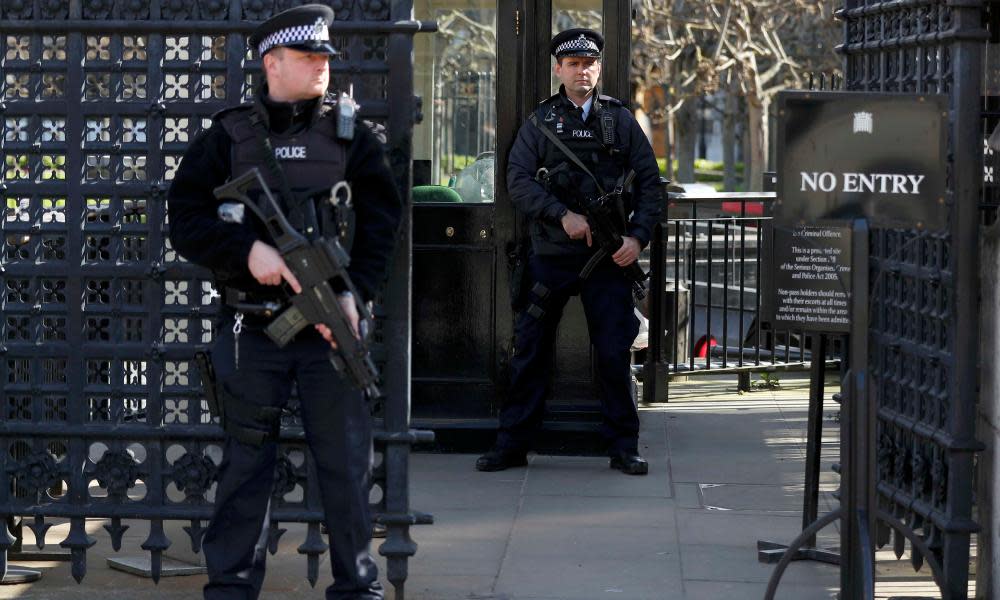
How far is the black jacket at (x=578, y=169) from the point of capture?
8.51 meters

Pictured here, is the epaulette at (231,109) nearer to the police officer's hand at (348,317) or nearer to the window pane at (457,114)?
the police officer's hand at (348,317)

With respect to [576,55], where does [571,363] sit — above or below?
below

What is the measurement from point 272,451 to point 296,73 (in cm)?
132

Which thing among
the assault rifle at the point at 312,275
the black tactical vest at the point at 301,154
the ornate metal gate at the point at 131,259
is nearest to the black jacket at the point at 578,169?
the ornate metal gate at the point at 131,259

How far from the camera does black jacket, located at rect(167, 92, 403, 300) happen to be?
5.50 m

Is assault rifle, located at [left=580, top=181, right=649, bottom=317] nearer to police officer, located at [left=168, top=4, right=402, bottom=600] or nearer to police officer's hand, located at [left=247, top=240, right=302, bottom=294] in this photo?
police officer, located at [left=168, top=4, right=402, bottom=600]

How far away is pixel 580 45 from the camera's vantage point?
841 cm

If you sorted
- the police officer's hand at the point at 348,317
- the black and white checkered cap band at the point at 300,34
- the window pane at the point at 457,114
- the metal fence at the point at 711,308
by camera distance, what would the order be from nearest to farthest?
1. the police officer's hand at the point at 348,317
2. the black and white checkered cap band at the point at 300,34
3. the window pane at the point at 457,114
4. the metal fence at the point at 711,308

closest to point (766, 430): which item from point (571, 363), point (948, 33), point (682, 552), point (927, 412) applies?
point (571, 363)

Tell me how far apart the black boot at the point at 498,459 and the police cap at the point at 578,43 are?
6.96ft

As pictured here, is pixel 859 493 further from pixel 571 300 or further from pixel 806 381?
pixel 806 381

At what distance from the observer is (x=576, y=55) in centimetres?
843

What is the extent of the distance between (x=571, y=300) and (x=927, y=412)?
133 inches

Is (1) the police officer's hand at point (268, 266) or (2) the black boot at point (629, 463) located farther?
(2) the black boot at point (629, 463)
